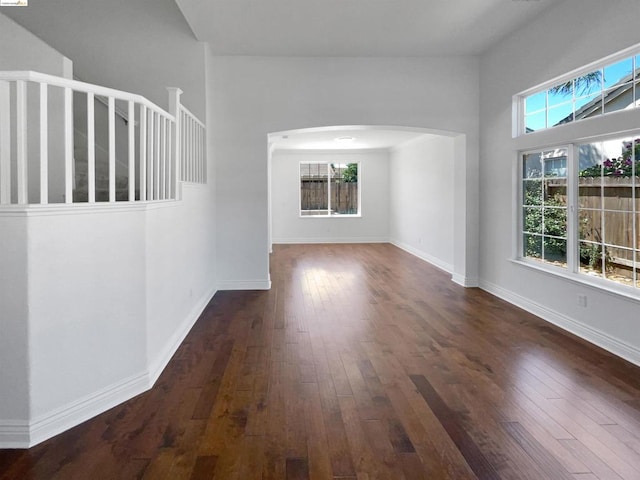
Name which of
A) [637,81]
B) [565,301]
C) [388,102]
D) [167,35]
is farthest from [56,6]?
[565,301]

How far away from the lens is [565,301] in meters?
4.46

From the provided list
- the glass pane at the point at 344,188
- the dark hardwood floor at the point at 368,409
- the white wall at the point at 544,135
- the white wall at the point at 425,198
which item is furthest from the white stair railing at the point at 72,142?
the glass pane at the point at 344,188

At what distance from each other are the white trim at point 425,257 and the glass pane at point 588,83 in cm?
405

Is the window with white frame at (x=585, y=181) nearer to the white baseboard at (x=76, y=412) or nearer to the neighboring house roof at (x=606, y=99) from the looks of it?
the neighboring house roof at (x=606, y=99)

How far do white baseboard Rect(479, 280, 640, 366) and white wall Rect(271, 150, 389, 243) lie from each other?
700 centimetres

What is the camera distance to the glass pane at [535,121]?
494cm

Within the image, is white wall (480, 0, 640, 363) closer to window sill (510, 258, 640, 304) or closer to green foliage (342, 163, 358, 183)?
window sill (510, 258, 640, 304)

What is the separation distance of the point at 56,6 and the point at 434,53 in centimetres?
473

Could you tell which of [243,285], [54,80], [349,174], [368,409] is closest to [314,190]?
[349,174]

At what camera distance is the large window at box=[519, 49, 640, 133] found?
3.71 m

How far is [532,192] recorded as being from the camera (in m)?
5.21

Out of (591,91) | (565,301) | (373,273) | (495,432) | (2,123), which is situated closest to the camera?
(2,123)

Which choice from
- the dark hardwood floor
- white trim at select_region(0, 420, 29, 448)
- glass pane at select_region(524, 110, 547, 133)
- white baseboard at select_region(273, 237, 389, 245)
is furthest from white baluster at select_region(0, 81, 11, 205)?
white baseboard at select_region(273, 237, 389, 245)

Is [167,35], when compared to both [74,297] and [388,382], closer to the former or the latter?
[74,297]
